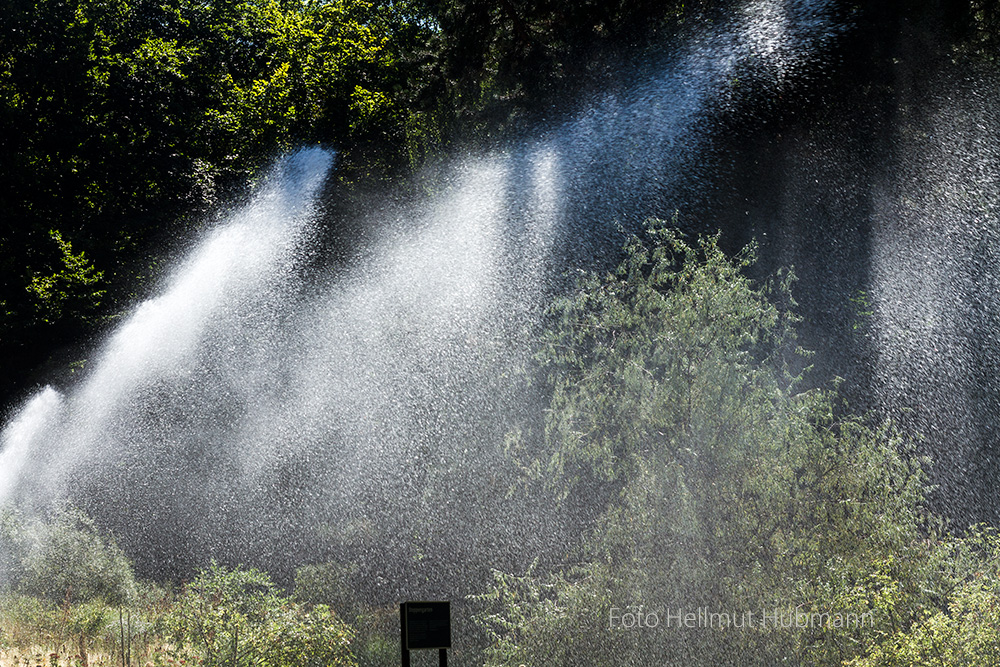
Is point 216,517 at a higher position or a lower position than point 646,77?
lower

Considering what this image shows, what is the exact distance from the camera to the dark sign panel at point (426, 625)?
19.9ft

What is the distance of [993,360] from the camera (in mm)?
14875

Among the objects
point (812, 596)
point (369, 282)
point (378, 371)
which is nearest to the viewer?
point (812, 596)

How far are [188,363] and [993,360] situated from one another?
12.0 m

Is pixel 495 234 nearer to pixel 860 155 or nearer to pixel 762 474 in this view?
pixel 860 155

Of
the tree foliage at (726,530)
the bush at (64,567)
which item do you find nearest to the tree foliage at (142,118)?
the bush at (64,567)

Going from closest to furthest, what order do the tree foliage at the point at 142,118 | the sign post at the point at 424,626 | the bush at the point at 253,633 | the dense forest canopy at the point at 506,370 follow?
the sign post at the point at 424,626 < the bush at the point at 253,633 < the dense forest canopy at the point at 506,370 < the tree foliage at the point at 142,118

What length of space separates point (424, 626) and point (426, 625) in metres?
0.01

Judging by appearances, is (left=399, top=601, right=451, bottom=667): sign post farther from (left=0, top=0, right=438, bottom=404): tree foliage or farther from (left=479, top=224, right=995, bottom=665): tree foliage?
(left=0, top=0, right=438, bottom=404): tree foliage

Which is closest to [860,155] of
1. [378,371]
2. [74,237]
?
[378,371]

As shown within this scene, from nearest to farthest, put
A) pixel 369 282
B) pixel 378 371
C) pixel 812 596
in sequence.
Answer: pixel 812 596
pixel 378 371
pixel 369 282

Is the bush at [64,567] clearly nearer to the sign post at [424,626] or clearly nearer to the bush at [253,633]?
the bush at [253,633]

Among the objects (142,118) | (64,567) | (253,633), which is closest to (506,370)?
(253,633)

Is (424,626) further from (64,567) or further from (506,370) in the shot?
(64,567)
